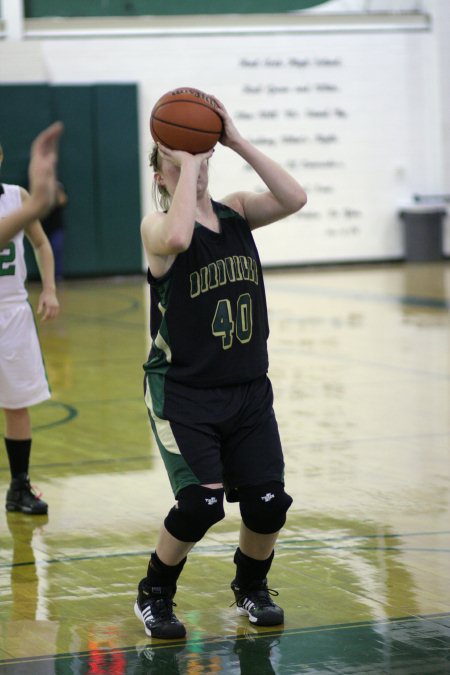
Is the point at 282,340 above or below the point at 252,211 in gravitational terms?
below

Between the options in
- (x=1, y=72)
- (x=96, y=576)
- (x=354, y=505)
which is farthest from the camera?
(x=1, y=72)

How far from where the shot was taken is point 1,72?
18266 millimetres

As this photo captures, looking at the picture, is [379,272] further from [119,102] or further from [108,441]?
[108,441]

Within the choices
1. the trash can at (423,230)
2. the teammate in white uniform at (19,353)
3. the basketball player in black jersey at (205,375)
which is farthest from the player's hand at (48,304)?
the trash can at (423,230)

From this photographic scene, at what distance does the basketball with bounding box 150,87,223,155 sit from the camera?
3.78 meters

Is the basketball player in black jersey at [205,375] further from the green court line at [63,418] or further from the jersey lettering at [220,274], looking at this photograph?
the green court line at [63,418]

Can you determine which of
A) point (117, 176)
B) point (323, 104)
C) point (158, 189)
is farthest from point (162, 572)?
point (323, 104)

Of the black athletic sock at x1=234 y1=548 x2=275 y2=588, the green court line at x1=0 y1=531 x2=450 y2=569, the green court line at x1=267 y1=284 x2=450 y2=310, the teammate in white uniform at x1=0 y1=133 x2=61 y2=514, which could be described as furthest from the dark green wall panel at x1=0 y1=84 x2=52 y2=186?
the black athletic sock at x1=234 y1=548 x2=275 y2=588

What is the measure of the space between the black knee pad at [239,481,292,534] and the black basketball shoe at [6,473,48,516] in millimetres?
1908

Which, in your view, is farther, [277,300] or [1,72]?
[1,72]

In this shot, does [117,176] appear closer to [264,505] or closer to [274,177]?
[274,177]

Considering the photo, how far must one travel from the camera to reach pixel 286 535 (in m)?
5.14

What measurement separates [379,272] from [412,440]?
40.4 feet

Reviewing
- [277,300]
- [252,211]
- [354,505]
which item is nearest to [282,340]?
[277,300]
